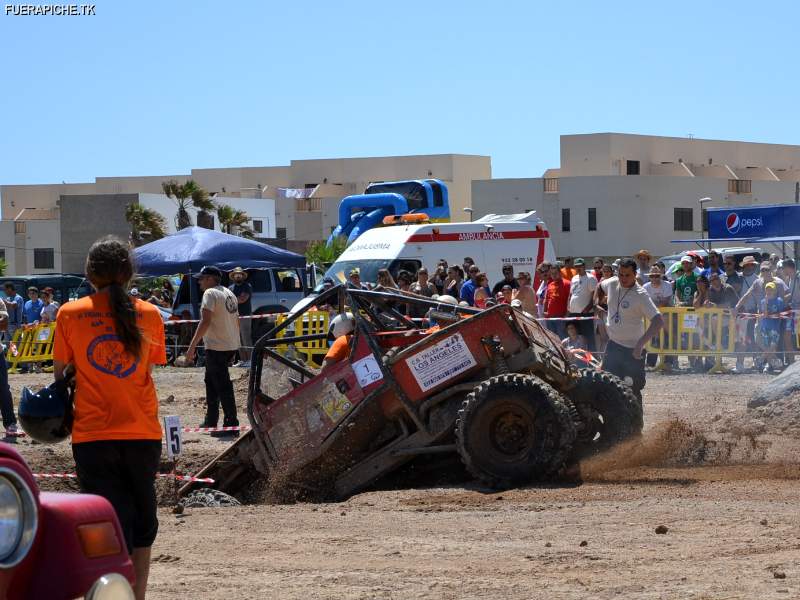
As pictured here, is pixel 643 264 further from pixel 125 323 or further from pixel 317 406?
pixel 125 323

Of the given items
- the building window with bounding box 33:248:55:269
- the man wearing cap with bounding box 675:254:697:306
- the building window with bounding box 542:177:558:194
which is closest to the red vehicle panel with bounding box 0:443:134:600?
the man wearing cap with bounding box 675:254:697:306

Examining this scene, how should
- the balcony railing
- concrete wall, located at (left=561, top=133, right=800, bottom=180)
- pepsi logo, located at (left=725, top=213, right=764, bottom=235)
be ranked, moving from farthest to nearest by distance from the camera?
the balcony railing < concrete wall, located at (left=561, top=133, right=800, bottom=180) < pepsi logo, located at (left=725, top=213, right=764, bottom=235)

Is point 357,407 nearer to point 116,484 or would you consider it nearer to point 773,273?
point 116,484

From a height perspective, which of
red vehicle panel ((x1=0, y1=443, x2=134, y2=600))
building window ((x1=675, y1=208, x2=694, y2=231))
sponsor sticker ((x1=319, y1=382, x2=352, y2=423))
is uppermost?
building window ((x1=675, y1=208, x2=694, y2=231))

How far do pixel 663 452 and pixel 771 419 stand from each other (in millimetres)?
2607

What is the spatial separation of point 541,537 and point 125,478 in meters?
2.99

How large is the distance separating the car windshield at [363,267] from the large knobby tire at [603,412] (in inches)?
443

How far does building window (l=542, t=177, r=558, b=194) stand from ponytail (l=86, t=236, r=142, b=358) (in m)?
49.3

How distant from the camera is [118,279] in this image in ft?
16.4

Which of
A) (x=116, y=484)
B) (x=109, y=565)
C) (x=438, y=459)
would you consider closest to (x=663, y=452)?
(x=438, y=459)

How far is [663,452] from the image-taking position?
1036 cm

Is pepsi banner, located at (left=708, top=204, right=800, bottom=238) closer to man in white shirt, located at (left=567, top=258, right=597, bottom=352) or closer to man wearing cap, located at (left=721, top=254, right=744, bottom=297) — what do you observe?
man wearing cap, located at (left=721, top=254, right=744, bottom=297)

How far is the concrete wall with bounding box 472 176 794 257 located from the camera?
171 feet

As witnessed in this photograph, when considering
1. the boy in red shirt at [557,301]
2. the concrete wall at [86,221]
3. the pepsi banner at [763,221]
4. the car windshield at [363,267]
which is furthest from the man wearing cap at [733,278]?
the concrete wall at [86,221]
